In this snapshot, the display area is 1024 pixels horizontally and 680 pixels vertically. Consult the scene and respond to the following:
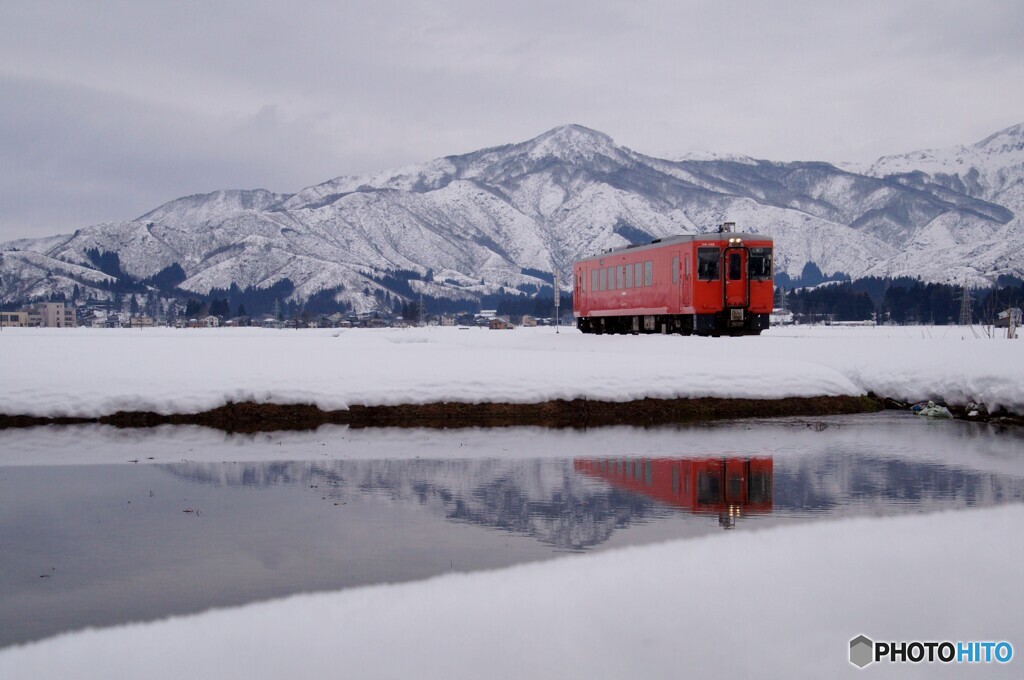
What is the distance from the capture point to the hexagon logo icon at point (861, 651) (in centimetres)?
663

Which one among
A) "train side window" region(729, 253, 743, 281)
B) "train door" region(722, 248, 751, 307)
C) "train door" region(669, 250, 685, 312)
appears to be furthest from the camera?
"train door" region(669, 250, 685, 312)

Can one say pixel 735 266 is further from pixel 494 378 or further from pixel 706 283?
pixel 494 378

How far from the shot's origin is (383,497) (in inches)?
511

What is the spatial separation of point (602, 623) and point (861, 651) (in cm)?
188

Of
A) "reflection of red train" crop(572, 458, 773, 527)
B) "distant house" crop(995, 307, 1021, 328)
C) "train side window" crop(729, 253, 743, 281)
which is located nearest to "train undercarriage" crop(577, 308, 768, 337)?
"train side window" crop(729, 253, 743, 281)

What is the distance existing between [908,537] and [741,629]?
11.8ft

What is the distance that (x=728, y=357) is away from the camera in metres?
29.0

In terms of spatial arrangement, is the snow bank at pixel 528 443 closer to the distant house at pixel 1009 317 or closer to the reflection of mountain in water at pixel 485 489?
the reflection of mountain in water at pixel 485 489

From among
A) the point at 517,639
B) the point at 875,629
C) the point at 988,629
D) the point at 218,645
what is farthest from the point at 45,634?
the point at 988,629

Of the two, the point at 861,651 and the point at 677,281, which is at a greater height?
the point at 677,281

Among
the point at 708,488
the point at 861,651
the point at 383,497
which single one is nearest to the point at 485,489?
the point at 383,497

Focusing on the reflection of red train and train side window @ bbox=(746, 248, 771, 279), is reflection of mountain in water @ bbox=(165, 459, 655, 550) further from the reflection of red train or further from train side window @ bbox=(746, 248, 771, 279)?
train side window @ bbox=(746, 248, 771, 279)

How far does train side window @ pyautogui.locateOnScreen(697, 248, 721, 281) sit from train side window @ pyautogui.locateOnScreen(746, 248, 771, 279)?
1.72m

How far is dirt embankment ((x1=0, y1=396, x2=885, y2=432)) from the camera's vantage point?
21.8 metres
